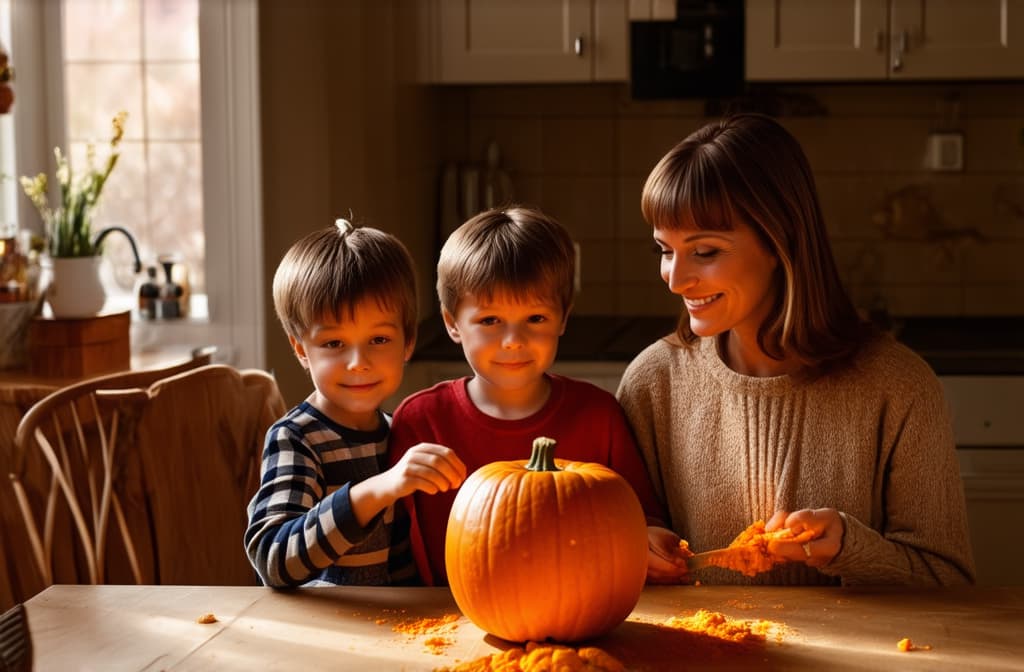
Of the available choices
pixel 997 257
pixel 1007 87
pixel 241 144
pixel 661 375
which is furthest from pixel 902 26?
pixel 661 375

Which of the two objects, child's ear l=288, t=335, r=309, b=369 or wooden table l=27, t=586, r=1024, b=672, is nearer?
wooden table l=27, t=586, r=1024, b=672

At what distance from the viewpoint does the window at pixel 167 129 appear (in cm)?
266

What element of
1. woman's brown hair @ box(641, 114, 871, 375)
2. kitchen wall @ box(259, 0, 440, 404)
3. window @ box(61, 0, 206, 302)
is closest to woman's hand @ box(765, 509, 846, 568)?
woman's brown hair @ box(641, 114, 871, 375)

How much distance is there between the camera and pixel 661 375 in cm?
165

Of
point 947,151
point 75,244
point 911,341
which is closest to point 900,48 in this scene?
point 947,151

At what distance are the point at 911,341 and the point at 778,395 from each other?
177 centimetres

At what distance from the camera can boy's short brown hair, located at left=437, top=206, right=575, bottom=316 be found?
1.41 meters

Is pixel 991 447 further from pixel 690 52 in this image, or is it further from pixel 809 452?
pixel 809 452

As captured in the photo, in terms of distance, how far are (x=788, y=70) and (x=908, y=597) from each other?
84.5 inches

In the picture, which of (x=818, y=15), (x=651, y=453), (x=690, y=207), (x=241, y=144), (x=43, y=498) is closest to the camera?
(x=690, y=207)

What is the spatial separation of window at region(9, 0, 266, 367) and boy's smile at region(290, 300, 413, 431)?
1.30 m

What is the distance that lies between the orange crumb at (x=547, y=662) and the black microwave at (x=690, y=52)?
231 cm

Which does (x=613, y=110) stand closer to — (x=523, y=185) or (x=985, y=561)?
(x=523, y=185)

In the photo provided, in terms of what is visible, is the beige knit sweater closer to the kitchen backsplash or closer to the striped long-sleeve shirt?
the striped long-sleeve shirt
